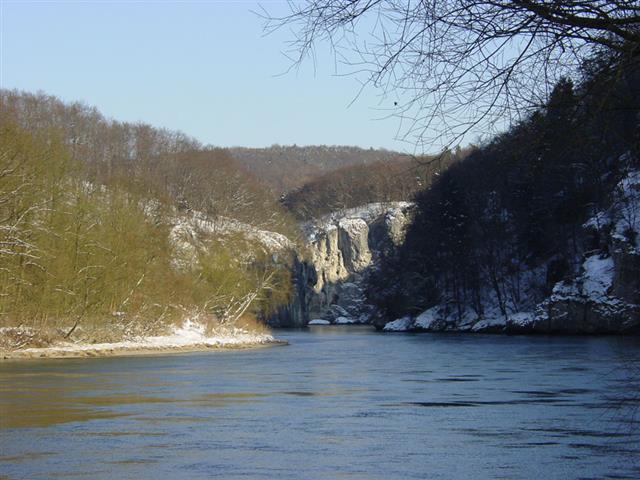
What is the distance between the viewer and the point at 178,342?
57312 millimetres

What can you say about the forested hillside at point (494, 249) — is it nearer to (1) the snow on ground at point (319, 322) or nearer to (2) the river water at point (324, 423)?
(2) the river water at point (324, 423)

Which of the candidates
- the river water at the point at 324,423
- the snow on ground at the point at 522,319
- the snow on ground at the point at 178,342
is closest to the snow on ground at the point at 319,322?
the snow on ground at the point at 522,319

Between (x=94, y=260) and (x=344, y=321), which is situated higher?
(x=94, y=260)

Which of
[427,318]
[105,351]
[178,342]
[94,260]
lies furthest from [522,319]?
[105,351]

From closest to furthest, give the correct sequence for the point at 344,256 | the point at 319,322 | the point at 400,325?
the point at 400,325, the point at 319,322, the point at 344,256

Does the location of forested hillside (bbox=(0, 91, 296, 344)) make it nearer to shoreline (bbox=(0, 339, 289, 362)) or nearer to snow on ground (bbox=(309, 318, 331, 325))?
shoreline (bbox=(0, 339, 289, 362))

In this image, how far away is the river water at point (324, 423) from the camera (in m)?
12.4

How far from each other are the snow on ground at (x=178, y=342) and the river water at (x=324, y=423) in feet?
43.3

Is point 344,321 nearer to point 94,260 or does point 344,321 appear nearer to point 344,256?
point 344,256

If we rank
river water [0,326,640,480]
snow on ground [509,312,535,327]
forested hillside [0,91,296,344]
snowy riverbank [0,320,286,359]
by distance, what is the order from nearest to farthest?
river water [0,326,640,480] → snowy riverbank [0,320,286,359] → forested hillside [0,91,296,344] → snow on ground [509,312,535,327]

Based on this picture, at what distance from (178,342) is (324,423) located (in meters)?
40.6

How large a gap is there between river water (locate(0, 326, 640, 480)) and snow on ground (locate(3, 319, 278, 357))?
1318 cm

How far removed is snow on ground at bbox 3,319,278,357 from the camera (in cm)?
4669

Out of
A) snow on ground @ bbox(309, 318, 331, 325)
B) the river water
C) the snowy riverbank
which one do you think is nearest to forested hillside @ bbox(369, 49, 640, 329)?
the snowy riverbank
